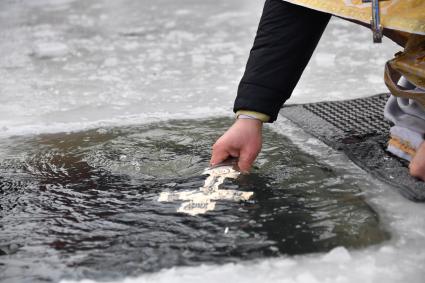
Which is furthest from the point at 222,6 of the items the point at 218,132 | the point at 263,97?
the point at 263,97

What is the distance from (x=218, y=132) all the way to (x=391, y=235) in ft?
2.94

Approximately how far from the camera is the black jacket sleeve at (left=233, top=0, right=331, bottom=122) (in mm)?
1690

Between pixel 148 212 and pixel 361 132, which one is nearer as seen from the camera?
pixel 148 212

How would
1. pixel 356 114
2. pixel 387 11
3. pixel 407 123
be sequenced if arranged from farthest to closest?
1. pixel 356 114
2. pixel 407 123
3. pixel 387 11

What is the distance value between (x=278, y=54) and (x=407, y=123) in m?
0.43

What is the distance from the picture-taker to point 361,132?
2.05 meters

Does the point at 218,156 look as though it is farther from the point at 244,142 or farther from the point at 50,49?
the point at 50,49

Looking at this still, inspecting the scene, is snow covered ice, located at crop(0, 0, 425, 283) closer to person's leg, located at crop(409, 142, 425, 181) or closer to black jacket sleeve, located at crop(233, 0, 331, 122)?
person's leg, located at crop(409, 142, 425, 181)

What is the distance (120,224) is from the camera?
1.47 m

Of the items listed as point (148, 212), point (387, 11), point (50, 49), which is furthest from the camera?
point (50, 49)

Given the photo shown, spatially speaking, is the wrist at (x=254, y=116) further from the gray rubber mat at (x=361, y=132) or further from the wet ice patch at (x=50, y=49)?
the wet ice patch at (x=50, y=49)

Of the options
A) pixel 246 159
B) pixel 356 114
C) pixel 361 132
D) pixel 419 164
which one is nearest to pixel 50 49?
pixel 356 114

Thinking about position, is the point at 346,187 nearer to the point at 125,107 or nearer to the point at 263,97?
the point at 263,97

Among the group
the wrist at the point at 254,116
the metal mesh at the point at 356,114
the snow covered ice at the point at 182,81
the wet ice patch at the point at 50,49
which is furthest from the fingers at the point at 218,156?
the wet ice patch at the point at 50,49
